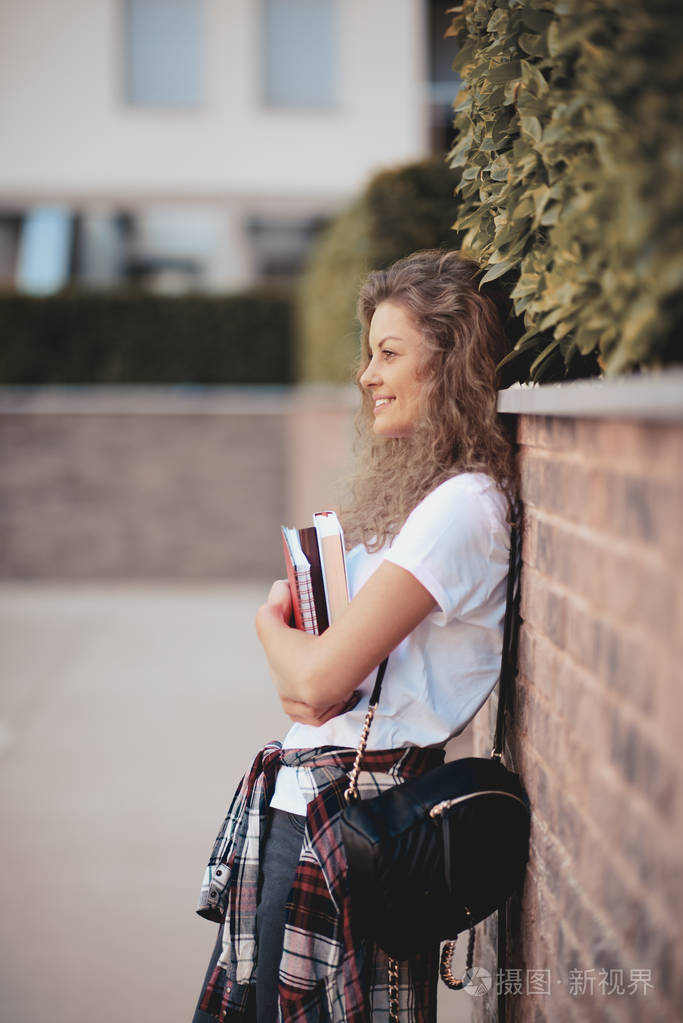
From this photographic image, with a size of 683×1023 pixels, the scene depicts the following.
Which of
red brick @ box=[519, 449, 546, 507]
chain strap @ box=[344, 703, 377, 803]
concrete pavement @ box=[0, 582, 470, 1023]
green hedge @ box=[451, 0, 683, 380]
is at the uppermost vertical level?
green hedge @ box=[451, 0, 683, 380]

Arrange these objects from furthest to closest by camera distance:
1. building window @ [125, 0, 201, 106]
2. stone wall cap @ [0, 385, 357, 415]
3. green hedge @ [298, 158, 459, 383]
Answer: building window @ [125, 0, 201, 106] < stone wall cap @ [0, 385, 357, 415] < green hedge @ [298, 158, 459, 383]

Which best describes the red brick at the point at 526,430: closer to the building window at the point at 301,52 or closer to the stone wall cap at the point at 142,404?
the stone wall cap at the point at 142,404

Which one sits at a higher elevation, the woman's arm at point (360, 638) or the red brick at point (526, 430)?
the red brick at point (526, 430)

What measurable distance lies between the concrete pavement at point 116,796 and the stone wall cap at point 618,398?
7.21 ft

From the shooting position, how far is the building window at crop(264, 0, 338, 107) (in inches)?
539

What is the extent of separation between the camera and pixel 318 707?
1664mm

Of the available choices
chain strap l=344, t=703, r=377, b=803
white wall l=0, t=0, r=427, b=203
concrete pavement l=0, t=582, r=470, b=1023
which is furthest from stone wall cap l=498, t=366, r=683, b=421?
white wall l=0, t=0, r=427, b=203

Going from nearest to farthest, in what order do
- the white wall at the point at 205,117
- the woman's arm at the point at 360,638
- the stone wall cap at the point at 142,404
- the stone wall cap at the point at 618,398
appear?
the stone wall cap at the point at 618,398 → the woman's arm at the point at 360,638 → the stone wall cap at the point at 142,404 → the white wall at the point at 205,117

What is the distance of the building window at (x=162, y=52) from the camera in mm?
13623

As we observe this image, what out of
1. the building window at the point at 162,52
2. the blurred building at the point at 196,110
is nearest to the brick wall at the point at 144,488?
the blurred building at the point at 196,110

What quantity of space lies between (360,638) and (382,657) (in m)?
0.06

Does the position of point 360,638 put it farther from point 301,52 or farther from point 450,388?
point 301,52

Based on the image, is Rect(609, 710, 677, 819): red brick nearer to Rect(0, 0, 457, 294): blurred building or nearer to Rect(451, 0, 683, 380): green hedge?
Rect(451, 0, 683, 380): green hedge

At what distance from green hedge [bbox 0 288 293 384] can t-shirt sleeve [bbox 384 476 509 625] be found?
10.1 meters
